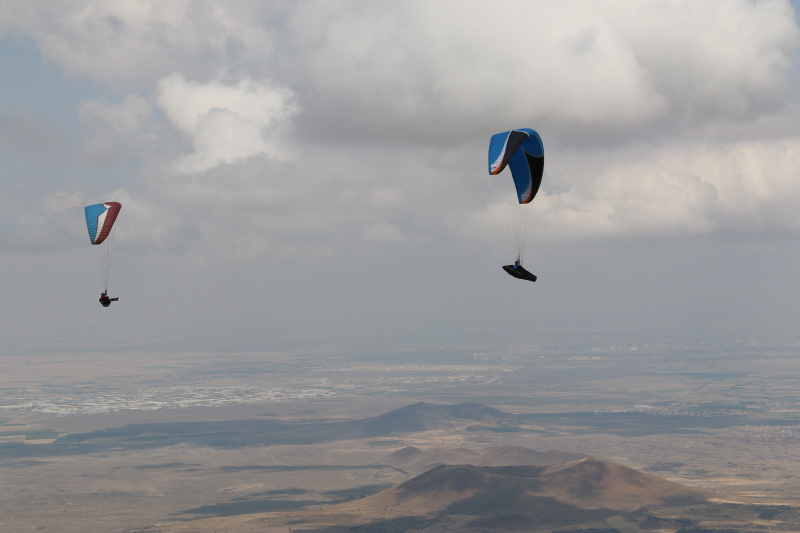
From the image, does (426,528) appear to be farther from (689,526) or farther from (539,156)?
(539,156)

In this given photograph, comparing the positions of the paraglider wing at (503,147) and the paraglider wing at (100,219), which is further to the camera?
the paraglider wing at (100,219)

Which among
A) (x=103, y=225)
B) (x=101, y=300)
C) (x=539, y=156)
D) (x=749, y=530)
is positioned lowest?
(x=749, y=530)

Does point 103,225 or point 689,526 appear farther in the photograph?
point 689,526

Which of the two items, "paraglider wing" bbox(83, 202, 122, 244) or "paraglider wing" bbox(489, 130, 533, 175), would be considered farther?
"paraglider wing" bbox(83, 202, 122, 244)

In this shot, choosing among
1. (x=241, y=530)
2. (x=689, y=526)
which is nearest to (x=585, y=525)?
(x=689, y=526)

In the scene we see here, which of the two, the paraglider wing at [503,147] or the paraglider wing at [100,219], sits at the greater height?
the paraglider wing at [503,147]

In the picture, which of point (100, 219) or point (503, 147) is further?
point (100, 219)

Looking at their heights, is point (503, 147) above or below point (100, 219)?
above

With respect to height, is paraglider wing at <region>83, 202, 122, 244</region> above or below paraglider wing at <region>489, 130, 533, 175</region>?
below
